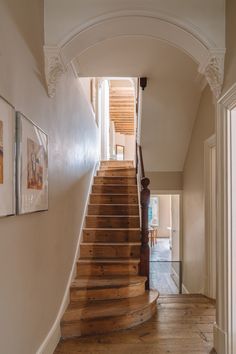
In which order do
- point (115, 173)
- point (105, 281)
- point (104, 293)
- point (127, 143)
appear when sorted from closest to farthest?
1. point (104, 293)
2. point (105, 281)
3. point (115, 173)
4. point (127, 143)

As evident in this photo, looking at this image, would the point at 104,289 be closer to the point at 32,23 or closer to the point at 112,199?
the point at 112,199

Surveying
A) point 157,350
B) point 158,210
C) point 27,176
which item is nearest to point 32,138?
point 27,176

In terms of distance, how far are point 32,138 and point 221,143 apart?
1.41m

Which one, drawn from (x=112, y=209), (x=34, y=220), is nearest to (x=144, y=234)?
(x=112, y=209)

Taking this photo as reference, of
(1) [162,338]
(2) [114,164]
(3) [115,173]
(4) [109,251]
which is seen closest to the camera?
(1) [162,338]

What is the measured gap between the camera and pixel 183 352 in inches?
101

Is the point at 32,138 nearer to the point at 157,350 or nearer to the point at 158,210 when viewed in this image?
the point at 157,350

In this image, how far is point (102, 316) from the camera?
295cm

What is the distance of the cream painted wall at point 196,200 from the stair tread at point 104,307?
4.18ft

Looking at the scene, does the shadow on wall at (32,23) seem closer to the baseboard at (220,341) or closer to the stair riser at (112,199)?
the baseboard at (220,341)

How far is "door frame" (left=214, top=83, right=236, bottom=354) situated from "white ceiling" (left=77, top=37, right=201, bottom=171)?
1266 mm

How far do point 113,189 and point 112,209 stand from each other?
25.3 inches

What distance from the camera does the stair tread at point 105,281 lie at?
3.36 metres

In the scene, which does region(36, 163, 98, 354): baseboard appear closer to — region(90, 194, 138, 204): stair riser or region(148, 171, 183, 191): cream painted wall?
region(90, 194, 138, 204): stair riser
